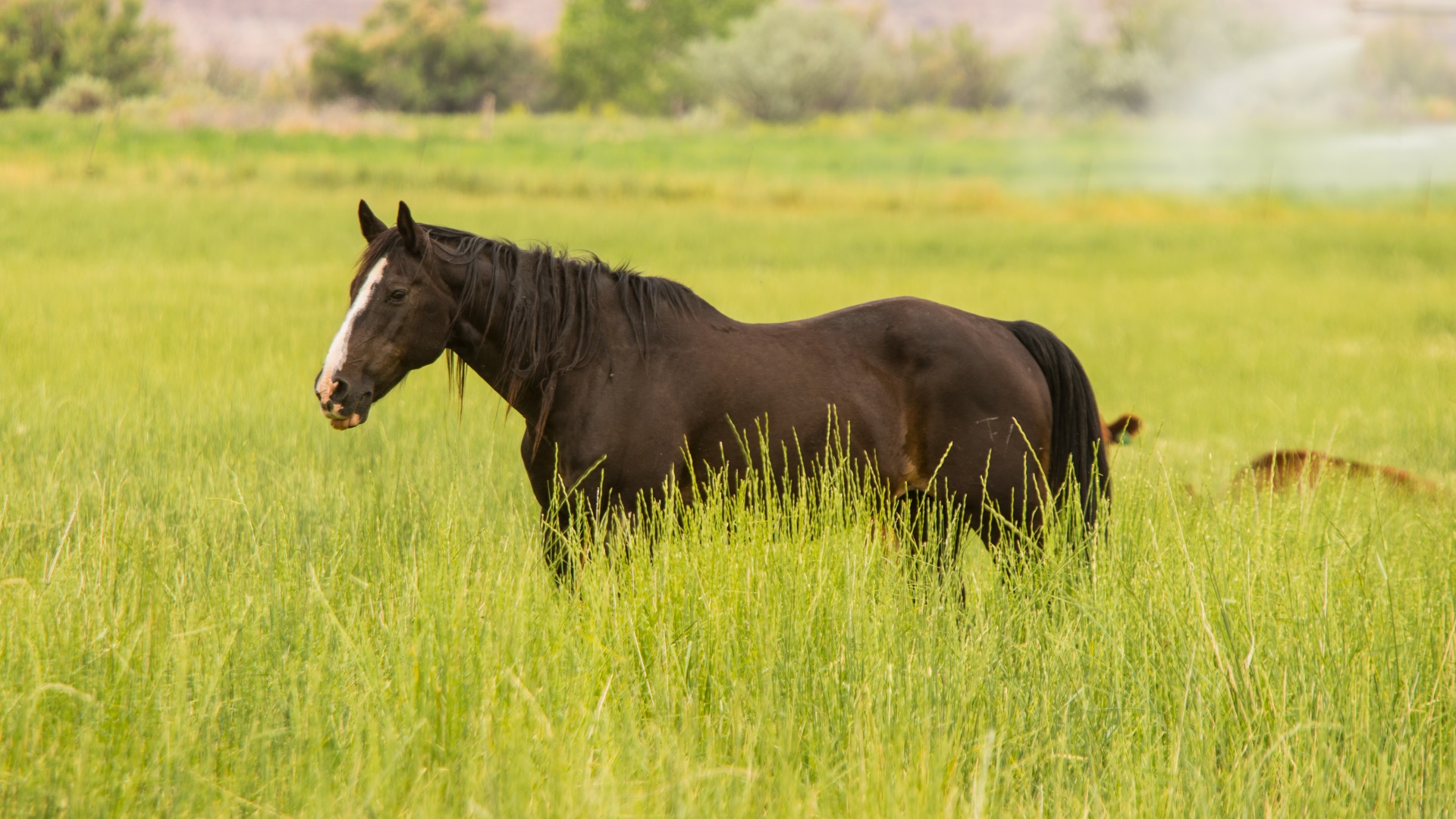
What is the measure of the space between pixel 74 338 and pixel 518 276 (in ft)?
22.6

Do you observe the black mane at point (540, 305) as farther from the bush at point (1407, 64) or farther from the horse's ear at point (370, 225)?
the bush at point (1407, 64)

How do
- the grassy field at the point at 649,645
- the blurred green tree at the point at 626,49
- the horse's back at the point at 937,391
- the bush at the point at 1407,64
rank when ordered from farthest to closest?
1. the bush at the point at 1407,64
2. the blurred green tree at the point at 626,49
3. the horse's back at the point at 937,391
4. the grassy field at the point at 649,645

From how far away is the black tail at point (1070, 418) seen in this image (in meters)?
4.74

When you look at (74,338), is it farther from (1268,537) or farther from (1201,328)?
(1201,328)

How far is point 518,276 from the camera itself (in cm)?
429

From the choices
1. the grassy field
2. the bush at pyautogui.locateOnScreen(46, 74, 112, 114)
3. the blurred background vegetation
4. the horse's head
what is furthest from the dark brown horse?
the blurred background vegetation

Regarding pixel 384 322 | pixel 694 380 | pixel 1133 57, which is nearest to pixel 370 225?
pixel 384 322

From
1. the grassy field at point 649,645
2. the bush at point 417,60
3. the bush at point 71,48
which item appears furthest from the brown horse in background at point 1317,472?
the bush at point 417,60

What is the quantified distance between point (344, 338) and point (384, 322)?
0.48 feet

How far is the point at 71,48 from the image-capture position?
48000 millimetres

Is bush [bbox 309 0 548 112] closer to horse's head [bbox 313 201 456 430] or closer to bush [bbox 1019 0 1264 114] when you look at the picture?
bush [bbox 1019 0 1264 114]

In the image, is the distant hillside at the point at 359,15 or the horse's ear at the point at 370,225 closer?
the horse's ear at the point at 370,225

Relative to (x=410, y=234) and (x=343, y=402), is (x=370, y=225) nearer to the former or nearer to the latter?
(x=410, y=234)

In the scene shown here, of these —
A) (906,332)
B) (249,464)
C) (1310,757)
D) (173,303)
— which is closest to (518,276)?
(906,332)
